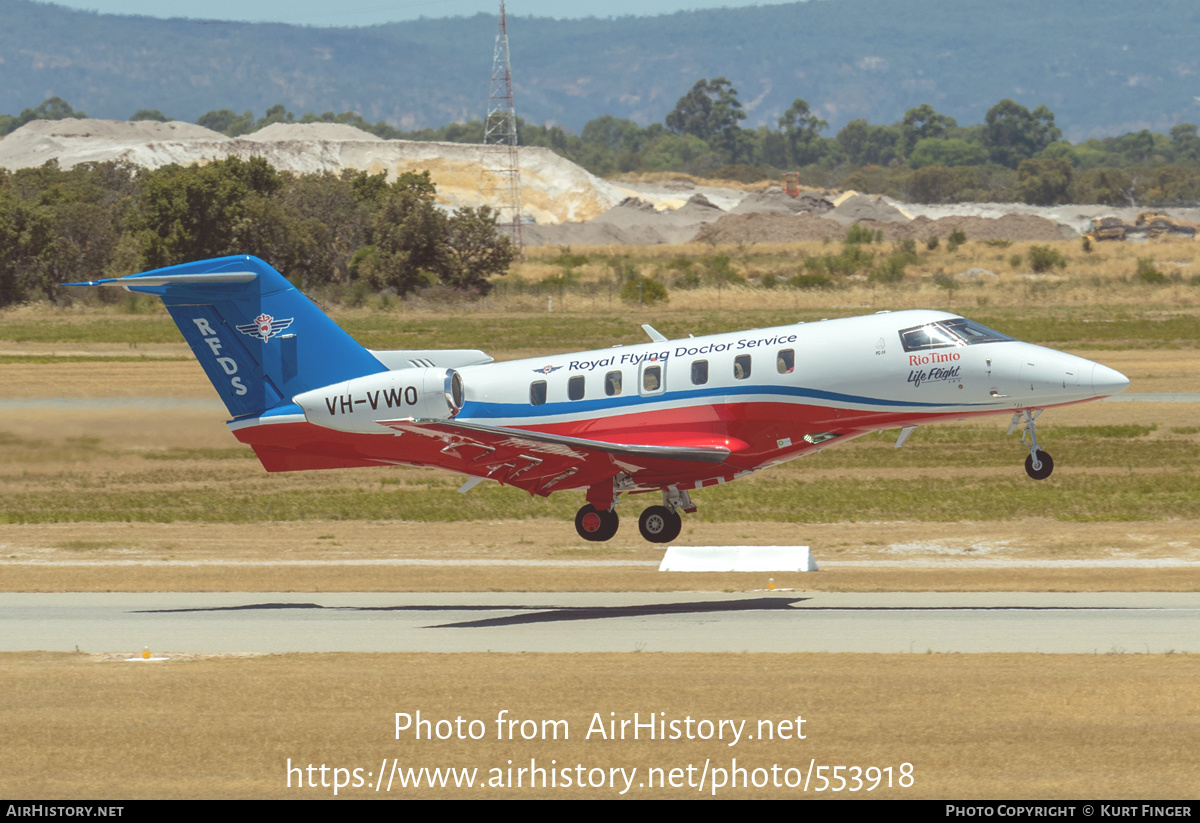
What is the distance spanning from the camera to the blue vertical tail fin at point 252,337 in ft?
98.4

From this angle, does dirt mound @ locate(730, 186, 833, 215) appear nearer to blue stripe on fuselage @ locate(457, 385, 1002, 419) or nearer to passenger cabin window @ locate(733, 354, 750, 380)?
blue stripe on fuselage @ locate(457, 385, 1002, 419)

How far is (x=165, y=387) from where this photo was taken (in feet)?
201

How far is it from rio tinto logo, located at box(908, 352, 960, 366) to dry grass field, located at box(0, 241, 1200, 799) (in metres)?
4.56

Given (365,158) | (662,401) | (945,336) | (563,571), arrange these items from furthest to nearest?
(365,158), (563,571), (662,401), (945,336)

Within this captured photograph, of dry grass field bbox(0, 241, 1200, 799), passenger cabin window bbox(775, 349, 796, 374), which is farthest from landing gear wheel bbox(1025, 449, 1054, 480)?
passenger cabin window bbox(775, 349, 796, 374)

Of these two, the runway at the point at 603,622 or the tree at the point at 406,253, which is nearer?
the runway at the point at 603,622

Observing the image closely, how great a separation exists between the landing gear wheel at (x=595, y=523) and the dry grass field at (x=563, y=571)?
58.7 inches

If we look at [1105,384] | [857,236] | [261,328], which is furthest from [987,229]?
[1105,384]

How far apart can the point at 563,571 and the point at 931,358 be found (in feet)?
31.4

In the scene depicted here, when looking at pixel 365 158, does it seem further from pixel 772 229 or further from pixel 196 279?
pixel 196 279

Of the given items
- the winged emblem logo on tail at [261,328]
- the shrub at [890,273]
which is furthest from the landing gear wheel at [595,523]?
the shrub at [890,273]

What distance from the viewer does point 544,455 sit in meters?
27.8

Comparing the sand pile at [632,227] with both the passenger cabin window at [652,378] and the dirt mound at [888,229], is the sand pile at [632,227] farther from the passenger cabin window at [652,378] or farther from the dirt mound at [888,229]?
the passenger cabin window at [652,378]

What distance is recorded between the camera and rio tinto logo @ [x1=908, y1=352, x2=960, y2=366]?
26.3 metres
